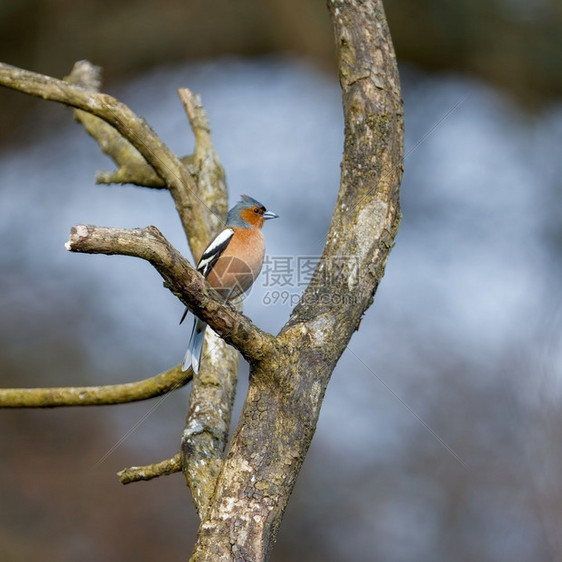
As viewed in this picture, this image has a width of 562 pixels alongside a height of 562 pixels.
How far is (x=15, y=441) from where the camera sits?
7207 millimetres

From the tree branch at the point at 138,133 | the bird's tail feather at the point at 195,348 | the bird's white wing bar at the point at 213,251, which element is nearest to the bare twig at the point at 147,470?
the bird's tail feather at the point at 195,348

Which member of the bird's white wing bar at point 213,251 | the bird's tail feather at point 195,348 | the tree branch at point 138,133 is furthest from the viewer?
the tree branch at point 138,133

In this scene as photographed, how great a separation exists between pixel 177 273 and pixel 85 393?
1978 mm

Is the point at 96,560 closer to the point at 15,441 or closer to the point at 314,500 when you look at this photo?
the point at 15,441

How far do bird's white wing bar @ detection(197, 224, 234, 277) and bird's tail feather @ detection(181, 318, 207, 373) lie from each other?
12.5 inches

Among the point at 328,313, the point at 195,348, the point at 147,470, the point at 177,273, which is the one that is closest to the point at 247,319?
the point at 177,273

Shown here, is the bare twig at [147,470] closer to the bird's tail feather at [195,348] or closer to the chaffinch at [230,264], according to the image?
the bird's tail feather at [195,348]

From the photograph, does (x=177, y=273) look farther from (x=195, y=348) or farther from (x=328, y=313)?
(x=195, y=348)

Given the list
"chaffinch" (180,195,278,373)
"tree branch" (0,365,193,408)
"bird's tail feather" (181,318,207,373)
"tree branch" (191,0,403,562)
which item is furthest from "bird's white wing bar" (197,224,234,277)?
"tree branch" (191,0,403,562)

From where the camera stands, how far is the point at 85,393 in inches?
162

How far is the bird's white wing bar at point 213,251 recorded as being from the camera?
4.23 meters

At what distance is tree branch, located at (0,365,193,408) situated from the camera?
13.4 ft

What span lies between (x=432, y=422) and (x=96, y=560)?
130 inches

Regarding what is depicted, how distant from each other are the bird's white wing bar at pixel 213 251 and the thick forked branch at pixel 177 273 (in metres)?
1.59
